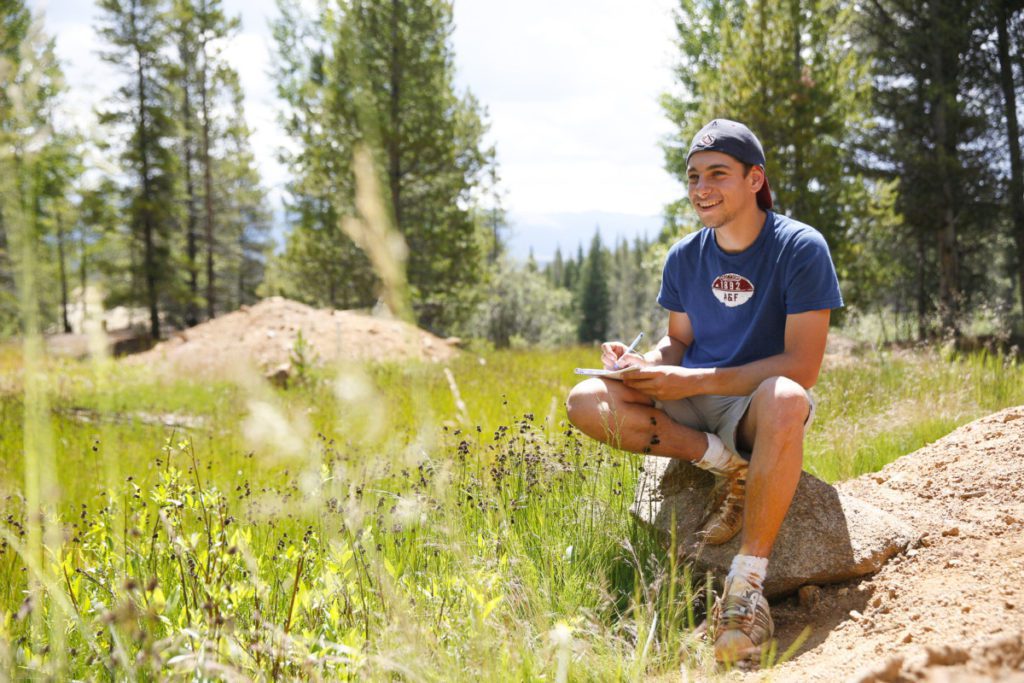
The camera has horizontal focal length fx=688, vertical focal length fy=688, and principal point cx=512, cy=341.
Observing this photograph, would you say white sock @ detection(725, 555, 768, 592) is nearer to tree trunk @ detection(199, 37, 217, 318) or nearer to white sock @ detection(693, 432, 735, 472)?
white sock @ detection(693, 432, 735, 472)

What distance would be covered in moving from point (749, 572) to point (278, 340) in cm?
1142

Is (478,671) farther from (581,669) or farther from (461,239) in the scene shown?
(461,239)

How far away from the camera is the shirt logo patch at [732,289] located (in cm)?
307

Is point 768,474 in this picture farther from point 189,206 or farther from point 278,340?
→ point 189,206

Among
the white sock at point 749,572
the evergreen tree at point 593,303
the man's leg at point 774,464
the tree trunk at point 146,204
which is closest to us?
the white sock at point 749,572

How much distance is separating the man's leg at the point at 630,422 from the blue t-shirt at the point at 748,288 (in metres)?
0.40

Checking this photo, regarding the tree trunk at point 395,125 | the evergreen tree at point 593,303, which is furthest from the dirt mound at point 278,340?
the evergreen tree at point 593,303

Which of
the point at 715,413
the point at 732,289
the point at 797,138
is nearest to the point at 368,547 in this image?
the point at 715,413

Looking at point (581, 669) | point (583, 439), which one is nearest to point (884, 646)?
point (581, 669)

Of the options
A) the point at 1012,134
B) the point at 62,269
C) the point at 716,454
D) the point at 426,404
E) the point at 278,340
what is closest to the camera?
the point at 426,404

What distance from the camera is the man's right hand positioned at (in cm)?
302

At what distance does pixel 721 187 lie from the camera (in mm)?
2990

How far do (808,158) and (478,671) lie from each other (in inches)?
454

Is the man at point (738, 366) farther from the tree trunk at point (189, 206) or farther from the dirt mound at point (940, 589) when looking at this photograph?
the tree trunk at point (189, 206)
